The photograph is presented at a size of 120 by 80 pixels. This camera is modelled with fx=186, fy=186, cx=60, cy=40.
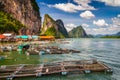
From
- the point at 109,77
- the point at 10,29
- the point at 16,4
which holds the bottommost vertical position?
the point at 109,77

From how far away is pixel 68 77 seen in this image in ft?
98.7

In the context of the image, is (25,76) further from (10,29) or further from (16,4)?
(16,4)

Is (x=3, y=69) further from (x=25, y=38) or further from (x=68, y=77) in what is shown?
(x=25, y=38)

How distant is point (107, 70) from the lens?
32.6 metres

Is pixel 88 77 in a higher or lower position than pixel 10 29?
lower

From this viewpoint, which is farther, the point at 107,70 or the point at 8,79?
the point at 107,70

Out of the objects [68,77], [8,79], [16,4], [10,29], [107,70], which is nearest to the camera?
[8,79]

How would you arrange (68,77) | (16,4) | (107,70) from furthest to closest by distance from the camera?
(16,4) < (107,70) < (68,77)

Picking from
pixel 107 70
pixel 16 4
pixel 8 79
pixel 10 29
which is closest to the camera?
pixel 8 79

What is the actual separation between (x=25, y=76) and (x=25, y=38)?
4137 inches

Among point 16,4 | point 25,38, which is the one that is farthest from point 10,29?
point 16,4

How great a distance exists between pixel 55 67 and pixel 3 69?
9.05 m

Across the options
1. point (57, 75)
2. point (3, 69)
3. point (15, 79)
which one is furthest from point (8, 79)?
point (57, 75)

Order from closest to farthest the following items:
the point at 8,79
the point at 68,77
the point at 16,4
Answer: the point at 8,79
the point at 68,77
the point at 16,4
